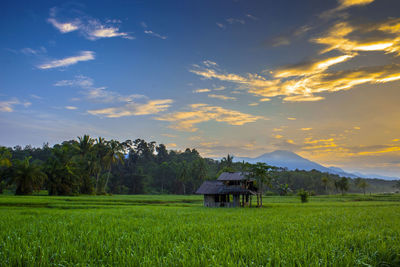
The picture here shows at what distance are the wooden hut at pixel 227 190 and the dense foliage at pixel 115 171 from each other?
1.93m

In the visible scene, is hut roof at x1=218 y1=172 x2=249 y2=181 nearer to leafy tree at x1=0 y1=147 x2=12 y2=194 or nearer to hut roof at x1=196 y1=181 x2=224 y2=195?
hut roof at x1=196 y1=181 x2=224 y2=195

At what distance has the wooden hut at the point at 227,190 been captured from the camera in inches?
1249

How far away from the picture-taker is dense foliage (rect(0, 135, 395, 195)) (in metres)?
39.1

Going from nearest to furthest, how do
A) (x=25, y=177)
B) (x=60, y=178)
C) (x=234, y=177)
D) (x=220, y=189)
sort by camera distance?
(x=220, y=189) < (x=234, y=177) < (x=25, y=177) < (x=60, y=178)

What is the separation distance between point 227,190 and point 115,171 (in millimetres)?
59517

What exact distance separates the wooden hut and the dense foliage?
193 cm

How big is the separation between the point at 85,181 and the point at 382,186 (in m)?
227

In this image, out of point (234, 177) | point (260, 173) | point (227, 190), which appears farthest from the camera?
point (234, 177)

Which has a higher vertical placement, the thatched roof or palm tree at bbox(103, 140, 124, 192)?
palm tree at bbox(103, 140, 124, 192)

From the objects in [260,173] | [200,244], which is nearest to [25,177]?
[260,173]

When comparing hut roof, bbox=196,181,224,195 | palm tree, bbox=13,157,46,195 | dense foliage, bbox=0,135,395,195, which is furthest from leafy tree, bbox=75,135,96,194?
hut roof, bbox=196,181,224,195

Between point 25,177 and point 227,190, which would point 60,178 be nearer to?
point 25,177

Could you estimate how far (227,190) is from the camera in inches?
1256

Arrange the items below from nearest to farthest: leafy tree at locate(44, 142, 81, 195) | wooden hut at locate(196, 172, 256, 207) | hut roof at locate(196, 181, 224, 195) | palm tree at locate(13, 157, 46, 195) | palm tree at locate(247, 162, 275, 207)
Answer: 1. palm tree at locate(247, 162, 275, 207)
2. wooden hut at locate(196, 172, 256, 207)
3. hut roof at locate(196, 181, 224, 195)
4. palm tree at locate(13, 157, 46, 195)
5. leafy tree at locate(44, 142, 81, 195)
